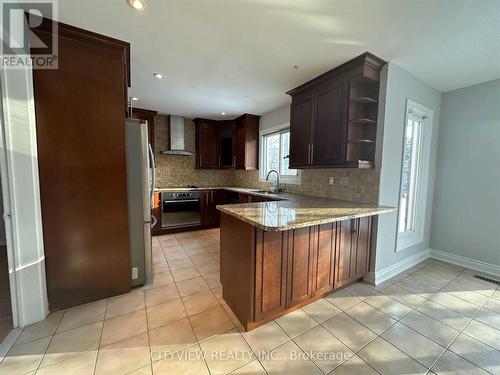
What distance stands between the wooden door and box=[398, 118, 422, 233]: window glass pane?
349 centimetres

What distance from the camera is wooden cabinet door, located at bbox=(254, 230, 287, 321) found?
1.57 metres

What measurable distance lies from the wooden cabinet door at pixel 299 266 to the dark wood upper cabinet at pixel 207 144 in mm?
3588

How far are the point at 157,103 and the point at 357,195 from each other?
3650mm

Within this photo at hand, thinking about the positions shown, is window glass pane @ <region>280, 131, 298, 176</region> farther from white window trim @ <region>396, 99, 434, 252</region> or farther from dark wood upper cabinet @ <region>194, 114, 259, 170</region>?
white window trim @ <region>396, 99, 434, 252</region>

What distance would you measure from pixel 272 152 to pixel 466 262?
3.44 metres

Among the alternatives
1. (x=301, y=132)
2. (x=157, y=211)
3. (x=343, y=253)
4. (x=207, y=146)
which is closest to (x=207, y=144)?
(x=207, y=146)

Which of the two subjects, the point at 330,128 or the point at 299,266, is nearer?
the point at 299,266

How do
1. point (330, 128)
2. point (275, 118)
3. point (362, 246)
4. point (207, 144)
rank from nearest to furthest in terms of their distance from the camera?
point (362, 246) → point (330, 128) → point (275, 118) → point (207, 144)

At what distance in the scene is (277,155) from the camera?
4.17 m

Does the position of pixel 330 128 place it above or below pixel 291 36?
below

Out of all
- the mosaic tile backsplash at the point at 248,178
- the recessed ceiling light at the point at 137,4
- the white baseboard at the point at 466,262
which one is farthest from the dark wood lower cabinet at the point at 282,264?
the white baseboard at the point at 466,262

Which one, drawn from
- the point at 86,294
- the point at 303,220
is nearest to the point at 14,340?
the point at 86,294

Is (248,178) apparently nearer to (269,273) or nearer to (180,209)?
(180,209)

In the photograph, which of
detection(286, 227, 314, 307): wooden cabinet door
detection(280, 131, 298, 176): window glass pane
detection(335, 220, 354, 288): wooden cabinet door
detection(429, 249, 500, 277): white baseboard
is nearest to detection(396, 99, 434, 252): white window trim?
detection(429, 249, 500, 277): white baseboard
